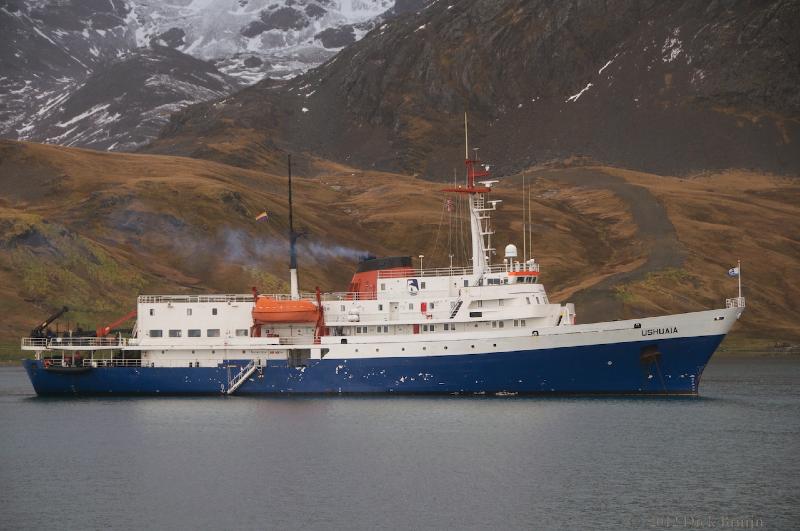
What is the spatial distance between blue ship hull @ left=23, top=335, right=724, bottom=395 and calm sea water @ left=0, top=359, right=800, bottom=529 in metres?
1.04

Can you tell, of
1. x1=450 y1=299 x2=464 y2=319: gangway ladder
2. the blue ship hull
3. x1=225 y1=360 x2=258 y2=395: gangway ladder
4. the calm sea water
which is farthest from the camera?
x1=225 y1=360 x2=258 y2=395: gangway ladder

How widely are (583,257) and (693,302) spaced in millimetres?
26475

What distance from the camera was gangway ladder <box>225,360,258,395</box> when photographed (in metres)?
71.6

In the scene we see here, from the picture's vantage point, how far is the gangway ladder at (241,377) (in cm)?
7156

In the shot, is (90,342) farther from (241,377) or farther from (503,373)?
(503,373)

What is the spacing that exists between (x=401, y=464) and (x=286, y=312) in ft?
71.0

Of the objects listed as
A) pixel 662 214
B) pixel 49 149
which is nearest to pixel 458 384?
pixel 662 214

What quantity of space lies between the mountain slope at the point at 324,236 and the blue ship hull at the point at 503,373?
185ft

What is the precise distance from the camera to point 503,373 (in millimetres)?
68000

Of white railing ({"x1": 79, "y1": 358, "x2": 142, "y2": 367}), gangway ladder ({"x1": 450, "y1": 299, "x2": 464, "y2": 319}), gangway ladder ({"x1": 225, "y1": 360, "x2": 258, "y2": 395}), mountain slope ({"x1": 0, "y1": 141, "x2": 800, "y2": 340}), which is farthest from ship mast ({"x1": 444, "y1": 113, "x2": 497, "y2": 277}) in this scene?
mountain slope ({"x1": 0, "y1": 141, "x2": 800, "y2": 340})

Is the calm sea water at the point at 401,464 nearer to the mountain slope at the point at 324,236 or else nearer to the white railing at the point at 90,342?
the white railing at the point at 90,342

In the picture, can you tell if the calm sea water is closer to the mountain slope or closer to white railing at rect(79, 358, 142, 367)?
white railing at rect(79, 358, 142, 367)

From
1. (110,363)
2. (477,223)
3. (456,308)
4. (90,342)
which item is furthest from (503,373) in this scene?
(90,342)

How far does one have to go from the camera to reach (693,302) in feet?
447
